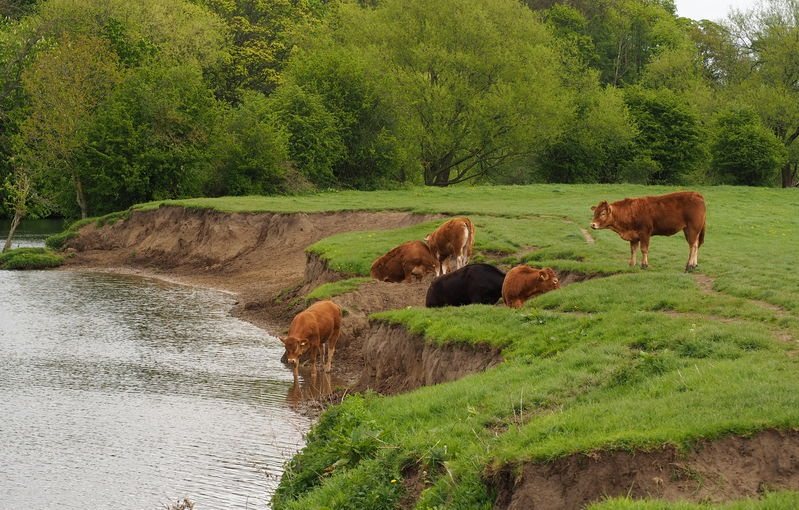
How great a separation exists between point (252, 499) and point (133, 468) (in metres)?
2.47

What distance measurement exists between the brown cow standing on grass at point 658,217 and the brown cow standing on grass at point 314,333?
230 inches

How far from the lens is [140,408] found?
19797 mm

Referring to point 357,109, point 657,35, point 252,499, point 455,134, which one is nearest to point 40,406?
point 252,499

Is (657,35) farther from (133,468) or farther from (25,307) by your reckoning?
(133,468)

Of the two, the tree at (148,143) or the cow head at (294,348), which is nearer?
the cow head at (294,348)

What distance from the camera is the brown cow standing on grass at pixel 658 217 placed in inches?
861

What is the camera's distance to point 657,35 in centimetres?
9850

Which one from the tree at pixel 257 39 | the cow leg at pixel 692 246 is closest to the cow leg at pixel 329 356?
the cow leg at pixel 692 246

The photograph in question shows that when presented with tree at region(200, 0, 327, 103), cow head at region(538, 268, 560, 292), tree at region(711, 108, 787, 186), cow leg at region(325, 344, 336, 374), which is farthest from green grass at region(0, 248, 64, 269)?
tree at region(711, 108, 787, 186)

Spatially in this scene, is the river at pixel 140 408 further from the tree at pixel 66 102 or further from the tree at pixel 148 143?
the tree at pixel 66 102

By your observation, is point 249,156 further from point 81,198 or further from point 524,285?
point 524,285

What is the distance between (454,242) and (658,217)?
5704 millimetres

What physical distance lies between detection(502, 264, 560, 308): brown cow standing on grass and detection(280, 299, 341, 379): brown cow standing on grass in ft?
13.0

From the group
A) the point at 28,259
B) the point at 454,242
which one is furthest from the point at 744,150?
the point at 454,242
